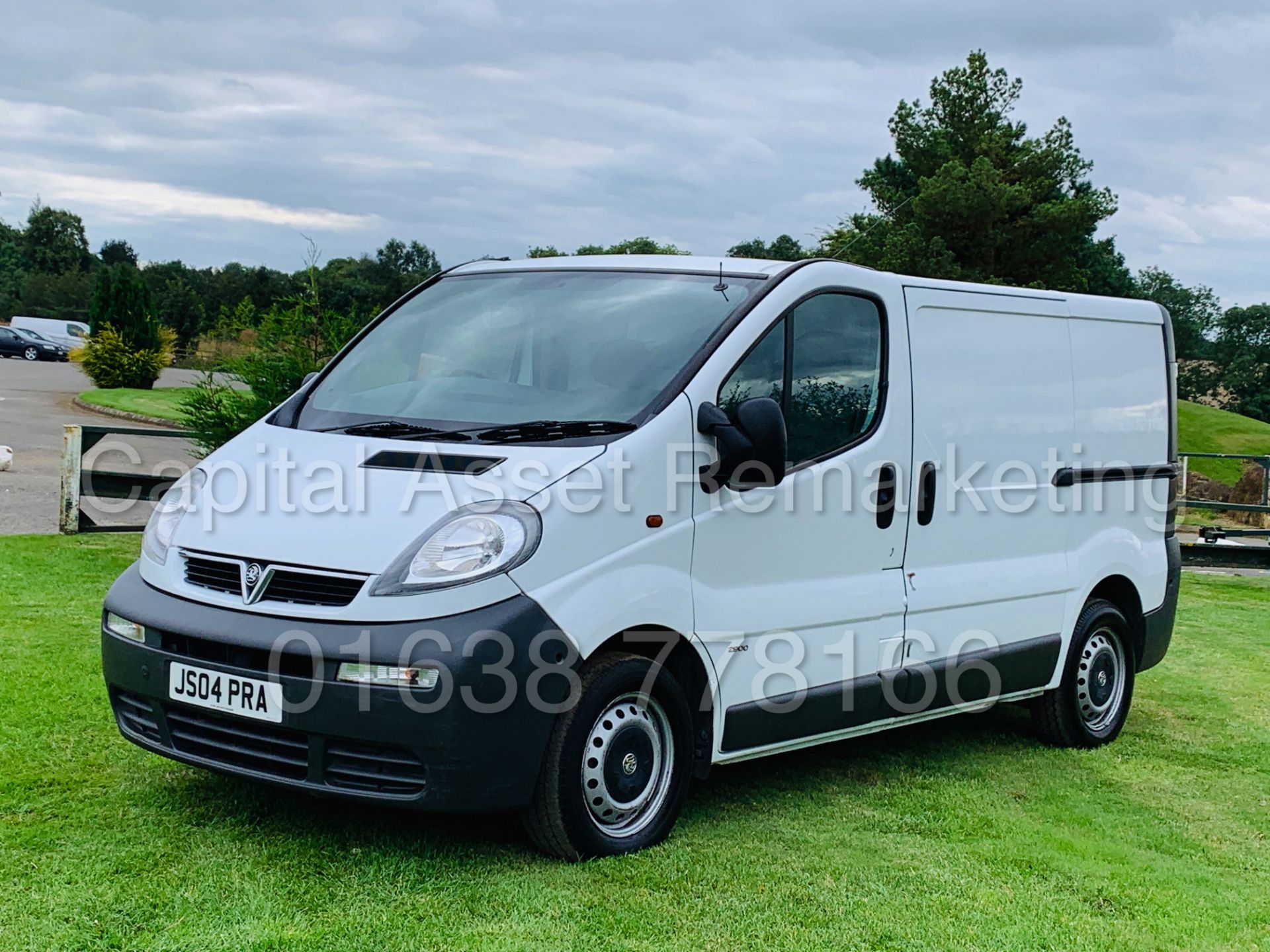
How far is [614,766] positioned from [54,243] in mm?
104408

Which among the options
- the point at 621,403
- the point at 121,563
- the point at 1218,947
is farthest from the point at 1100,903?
the point at 121,563

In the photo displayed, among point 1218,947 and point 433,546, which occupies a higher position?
point 433,546

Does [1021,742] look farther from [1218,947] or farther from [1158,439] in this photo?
[1218,947]

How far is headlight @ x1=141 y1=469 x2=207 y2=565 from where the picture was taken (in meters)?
4.74

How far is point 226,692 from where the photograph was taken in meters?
4.32

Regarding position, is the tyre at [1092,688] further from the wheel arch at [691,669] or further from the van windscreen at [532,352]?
the van windscreen at [532,352]

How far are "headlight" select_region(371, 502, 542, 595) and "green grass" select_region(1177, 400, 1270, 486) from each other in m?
39.8

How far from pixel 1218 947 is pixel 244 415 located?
9.38 metres

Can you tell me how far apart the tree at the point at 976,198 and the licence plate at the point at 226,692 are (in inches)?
1310

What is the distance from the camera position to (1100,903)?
15.1 feet

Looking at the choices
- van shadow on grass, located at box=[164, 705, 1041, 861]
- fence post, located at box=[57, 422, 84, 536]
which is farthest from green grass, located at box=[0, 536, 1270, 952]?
fence post, located at box=[57, 422, 84, 536]

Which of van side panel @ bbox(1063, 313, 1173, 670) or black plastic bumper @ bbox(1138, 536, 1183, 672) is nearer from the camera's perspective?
van side panel @ bbox(1063, 313, 1173, 670)

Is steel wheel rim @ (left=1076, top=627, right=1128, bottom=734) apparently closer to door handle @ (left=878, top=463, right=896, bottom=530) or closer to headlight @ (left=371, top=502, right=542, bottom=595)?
door handle @ (left=878, top=463, right=896, bottom=530)

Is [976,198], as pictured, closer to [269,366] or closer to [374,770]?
[269,366]
